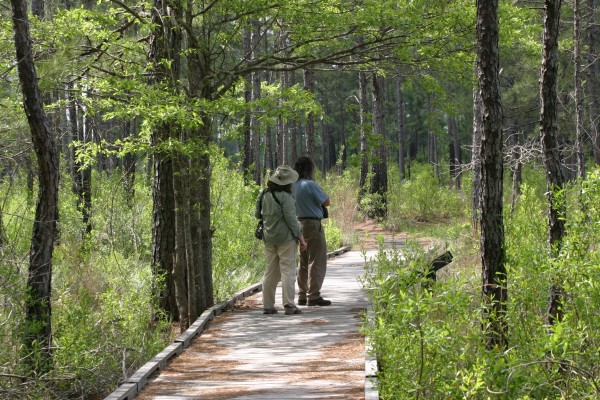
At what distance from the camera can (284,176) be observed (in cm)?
1205

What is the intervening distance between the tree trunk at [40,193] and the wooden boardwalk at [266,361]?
1.37 metres

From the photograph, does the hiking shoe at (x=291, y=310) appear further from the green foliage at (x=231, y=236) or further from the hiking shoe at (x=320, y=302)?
the green foliage at (x=231, y=236)

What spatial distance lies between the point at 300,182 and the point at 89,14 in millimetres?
3686

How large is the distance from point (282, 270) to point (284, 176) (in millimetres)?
1286

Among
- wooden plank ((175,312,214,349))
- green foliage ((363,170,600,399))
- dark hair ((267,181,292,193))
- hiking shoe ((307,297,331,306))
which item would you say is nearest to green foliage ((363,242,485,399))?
green foliage ((363,170,600,399))

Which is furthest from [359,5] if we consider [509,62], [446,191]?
[509,62]

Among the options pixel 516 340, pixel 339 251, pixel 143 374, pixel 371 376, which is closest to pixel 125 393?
pixel 143 374

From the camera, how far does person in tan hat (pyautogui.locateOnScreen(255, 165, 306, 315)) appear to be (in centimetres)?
1198

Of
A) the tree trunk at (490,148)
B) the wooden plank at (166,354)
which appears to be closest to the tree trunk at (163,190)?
the wooden plank at (166,354)

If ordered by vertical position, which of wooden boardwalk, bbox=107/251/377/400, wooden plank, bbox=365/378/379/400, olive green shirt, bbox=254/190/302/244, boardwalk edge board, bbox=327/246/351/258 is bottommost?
wooden boardwalk, bbox=107/251/377/400

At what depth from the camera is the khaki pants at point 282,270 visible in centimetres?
1207

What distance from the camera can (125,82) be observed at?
34.9 feet

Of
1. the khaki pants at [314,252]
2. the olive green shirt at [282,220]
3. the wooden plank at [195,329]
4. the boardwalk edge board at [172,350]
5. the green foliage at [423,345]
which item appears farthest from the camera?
the khaki pants at [314,252]

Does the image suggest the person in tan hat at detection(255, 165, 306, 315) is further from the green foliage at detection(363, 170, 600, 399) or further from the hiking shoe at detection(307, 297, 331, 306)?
the green foliage at detection(363, 170, 600, 399)
